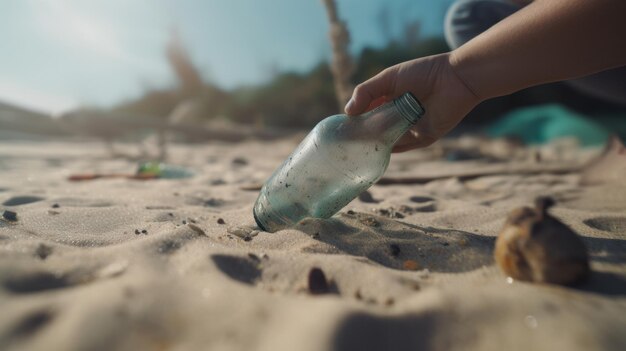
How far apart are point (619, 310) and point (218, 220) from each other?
1.34m

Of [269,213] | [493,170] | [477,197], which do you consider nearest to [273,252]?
[269,213]

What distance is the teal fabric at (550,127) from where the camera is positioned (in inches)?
261

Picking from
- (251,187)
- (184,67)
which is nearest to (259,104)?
(184,67)

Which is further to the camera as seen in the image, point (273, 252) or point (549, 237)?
point (273, 252)

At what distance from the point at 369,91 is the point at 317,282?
2.68 ft

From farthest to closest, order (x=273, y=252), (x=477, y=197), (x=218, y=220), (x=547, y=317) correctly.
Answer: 1. (x=477, y=197)
2. (x=218, y=220)
3. (x=273, y=252)
4. (x=547, y=317)

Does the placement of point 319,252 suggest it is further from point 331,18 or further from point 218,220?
point 331,18

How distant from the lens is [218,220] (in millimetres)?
1679

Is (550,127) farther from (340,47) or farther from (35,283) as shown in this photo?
(35,283)

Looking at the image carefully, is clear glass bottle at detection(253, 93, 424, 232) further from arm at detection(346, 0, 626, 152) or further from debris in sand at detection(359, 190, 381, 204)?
debris in sand at detection(359, 190, 381, 204)

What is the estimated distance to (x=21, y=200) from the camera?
2.04m

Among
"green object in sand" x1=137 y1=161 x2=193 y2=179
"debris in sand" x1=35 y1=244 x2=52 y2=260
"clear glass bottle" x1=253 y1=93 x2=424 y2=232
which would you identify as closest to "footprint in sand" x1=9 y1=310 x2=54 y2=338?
"debris in sand" x1=35 y1=244 x2=52 y2=260

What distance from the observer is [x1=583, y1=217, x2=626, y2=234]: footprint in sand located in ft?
5.12

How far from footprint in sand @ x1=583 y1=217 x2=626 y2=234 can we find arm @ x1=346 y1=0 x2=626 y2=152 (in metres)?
0.66
